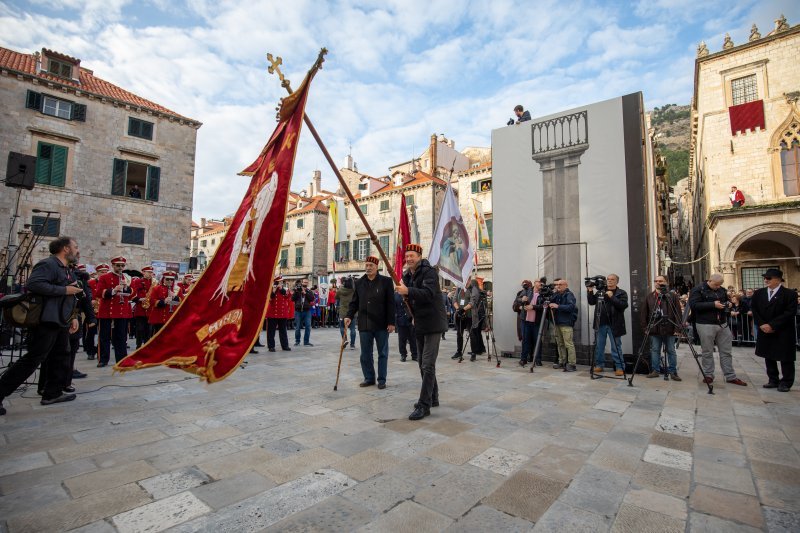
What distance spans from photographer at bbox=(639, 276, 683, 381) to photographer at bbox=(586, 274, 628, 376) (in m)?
0.49

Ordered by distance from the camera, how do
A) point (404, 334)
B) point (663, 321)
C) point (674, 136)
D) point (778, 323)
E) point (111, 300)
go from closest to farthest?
point (778, 323) → point (663, 321) → point (111, 300) → point (404, 334) → point (674, 136)

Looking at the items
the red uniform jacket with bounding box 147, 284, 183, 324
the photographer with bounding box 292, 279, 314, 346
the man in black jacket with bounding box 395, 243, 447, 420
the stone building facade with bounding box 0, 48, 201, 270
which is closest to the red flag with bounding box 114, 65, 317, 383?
the man in black jacket with bounding box 395, 243, 447, 420

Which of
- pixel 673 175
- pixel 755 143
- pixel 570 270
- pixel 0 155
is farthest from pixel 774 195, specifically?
pixel 673 175

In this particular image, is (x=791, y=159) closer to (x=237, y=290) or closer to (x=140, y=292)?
(x=237, y=290)

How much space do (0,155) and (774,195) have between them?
1537 inches

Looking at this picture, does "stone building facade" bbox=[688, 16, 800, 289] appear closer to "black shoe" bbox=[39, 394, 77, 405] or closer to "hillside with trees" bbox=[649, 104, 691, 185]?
"black shoe" bbox=[39, 394, 77, 405]

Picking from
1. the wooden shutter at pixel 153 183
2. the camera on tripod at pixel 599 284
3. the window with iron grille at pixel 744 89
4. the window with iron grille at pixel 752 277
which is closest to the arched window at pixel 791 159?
the window with iron grille at pixel 744 89

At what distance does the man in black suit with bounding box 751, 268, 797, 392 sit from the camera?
6.39 m

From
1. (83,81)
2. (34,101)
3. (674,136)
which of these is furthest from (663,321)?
(674,136)

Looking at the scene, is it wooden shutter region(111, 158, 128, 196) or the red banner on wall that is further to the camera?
wooden shutter region(111, 158, 128, 196)

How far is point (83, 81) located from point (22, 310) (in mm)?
26457

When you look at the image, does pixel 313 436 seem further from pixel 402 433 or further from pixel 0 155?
pixel 0 155

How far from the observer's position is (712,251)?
73.2 ft

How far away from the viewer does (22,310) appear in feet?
15.2
